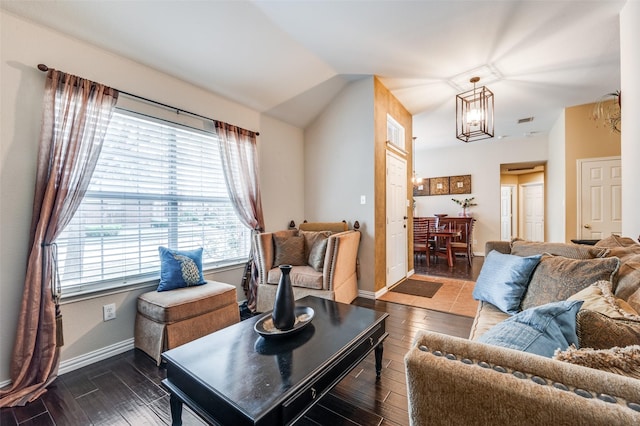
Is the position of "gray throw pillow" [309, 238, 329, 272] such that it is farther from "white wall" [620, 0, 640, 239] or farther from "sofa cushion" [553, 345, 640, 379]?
"white wall" [620, 0, 640, 239]

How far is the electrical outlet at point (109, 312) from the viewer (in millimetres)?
2148

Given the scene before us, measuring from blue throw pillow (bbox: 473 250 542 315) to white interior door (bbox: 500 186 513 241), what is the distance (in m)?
6.59

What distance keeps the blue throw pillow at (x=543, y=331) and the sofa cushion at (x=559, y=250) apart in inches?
46.1

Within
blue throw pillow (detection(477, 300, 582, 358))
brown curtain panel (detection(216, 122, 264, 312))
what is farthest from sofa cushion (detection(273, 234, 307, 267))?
blue throw pillow (detection(477, 300, 582, 358))

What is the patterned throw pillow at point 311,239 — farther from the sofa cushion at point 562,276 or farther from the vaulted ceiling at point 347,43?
the sofa cushion at point 562,276

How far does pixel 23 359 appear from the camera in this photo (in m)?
1.72

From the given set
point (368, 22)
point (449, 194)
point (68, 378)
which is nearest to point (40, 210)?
point (68, 378)

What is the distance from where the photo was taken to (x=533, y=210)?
297 inches

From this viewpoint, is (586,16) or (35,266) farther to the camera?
(586,16)

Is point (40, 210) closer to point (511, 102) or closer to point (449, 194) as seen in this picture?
point (511, 102)

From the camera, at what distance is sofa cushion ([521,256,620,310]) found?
4.58 feet

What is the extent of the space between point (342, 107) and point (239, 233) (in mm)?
2247

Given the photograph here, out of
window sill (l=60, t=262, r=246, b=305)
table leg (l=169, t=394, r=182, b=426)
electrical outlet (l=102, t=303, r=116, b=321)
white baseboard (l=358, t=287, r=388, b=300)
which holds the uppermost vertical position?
window sill (l=60, t=262, r=246, b=305)

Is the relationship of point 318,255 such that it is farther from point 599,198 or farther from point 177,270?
point 599,198
